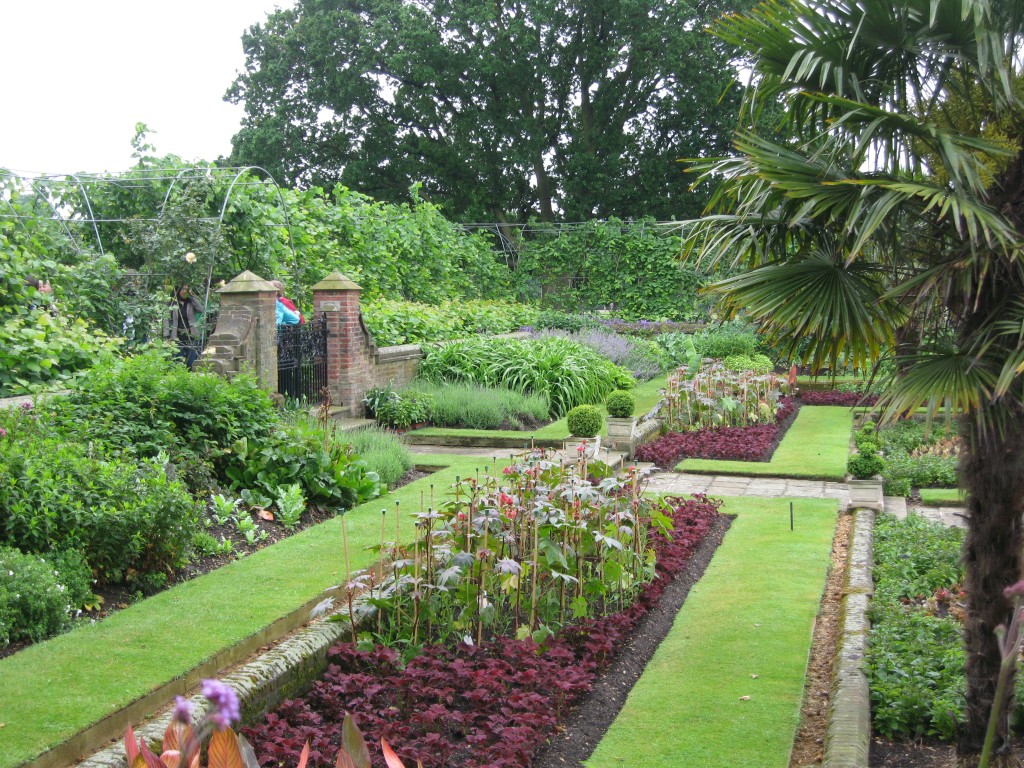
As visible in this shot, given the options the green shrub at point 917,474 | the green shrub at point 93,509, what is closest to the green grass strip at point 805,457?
the green shrub at point 917,474

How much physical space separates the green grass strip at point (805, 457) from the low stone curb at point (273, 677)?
6.22 metres

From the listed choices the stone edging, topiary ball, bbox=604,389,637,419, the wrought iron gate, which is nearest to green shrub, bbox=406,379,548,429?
the wrought iron gate

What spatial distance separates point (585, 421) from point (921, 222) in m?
6.45

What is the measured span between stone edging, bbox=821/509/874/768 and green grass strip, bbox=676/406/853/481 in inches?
126

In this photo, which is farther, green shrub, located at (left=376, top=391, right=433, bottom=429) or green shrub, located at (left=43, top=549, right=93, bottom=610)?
green shrub, located at (left=376, top=391, right=433, bottom=429)

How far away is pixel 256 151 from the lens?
97.7ft

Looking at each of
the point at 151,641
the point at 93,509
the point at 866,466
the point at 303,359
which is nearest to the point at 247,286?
the point at 303,359

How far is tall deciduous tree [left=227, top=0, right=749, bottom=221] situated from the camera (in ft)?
93.8

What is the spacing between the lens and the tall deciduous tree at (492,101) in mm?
28578

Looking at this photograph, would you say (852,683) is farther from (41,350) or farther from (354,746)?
(41,350)

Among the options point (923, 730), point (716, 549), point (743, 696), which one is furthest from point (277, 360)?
point (923, 730)

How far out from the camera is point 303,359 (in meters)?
11.4

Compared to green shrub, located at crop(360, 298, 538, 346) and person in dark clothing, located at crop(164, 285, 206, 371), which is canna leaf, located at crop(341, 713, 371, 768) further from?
green shrub, located at crop(360, 298, 538, 346)

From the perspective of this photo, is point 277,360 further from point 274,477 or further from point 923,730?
point 923,730
